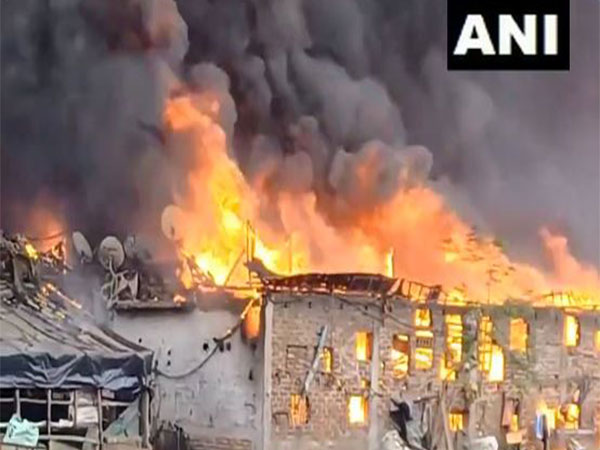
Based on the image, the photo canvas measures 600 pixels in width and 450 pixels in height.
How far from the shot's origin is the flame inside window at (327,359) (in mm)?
3455

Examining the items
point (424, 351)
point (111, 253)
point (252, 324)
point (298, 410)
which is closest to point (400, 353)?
point (424, 351)

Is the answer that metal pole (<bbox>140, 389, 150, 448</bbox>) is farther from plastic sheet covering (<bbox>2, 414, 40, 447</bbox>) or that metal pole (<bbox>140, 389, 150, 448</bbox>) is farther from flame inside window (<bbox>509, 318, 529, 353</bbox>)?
flame inside window (<bbox>509, 318, 529, 353</bbox>)

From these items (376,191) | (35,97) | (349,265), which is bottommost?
(349,265)

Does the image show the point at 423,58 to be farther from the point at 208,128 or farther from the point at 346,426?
the point at 346,426

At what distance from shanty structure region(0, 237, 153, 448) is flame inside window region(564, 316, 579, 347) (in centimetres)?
120

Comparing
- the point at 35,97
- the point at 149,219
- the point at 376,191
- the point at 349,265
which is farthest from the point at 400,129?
the point at 35,97

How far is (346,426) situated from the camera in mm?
3445

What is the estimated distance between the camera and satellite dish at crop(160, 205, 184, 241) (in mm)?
3465

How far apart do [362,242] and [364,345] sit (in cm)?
30

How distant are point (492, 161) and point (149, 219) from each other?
1.01m

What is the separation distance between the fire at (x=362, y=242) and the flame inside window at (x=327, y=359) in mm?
232

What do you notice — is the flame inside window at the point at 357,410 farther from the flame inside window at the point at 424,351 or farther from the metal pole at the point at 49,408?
the metal pole at the point at 49,408

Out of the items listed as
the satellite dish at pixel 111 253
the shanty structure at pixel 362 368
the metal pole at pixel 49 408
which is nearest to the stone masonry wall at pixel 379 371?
the shanty structure at pixel 362 368

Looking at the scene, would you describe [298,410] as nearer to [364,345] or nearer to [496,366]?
[364,345]
